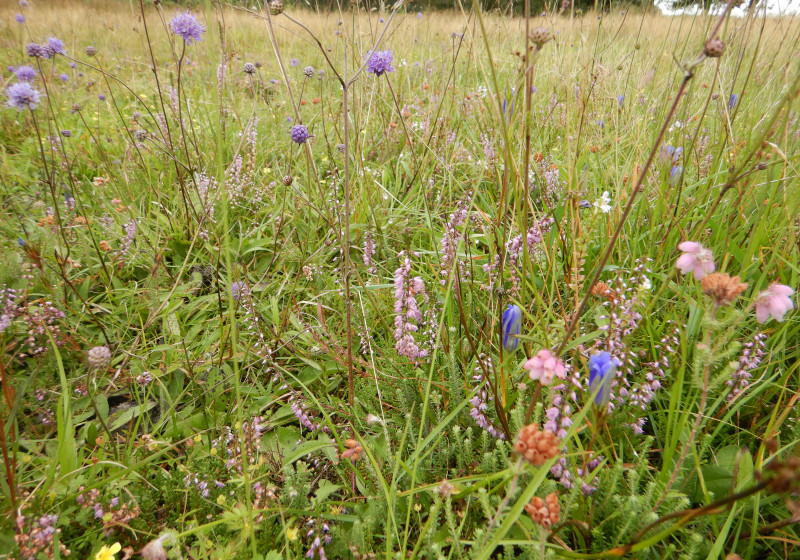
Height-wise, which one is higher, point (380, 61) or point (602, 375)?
point (380, 61)

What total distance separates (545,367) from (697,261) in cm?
30

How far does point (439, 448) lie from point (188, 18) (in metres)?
1.92

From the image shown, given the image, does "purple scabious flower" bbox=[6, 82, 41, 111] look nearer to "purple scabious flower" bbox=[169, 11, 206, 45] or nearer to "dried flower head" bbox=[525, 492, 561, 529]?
"purple scabious flower" bbox=[169, 11, 206, 45]

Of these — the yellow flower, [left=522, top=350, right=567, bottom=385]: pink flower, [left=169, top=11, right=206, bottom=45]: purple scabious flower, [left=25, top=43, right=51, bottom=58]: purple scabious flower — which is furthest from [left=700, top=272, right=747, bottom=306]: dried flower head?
[left=25, top=43, right=51, bottom=58]: purple scabious flower

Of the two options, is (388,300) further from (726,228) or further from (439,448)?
(726,228)

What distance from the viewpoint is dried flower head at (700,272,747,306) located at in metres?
0.57

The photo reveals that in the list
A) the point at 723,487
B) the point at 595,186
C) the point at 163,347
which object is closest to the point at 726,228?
the point at 595,186

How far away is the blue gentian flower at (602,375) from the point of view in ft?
2.64

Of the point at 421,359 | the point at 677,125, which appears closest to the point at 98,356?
the point at 421,359

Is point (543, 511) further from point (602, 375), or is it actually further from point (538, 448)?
point (602, 375)

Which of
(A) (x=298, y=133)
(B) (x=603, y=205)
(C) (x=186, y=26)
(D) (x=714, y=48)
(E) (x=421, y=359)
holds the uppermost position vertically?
(C) (x=186, y=26)

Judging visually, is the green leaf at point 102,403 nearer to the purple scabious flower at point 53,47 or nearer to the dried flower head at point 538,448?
the dried flower head at point 538,448

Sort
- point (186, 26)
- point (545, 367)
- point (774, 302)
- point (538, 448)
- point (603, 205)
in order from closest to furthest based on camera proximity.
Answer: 1. point (538, 448)
2. point (774, 302)
3. point (545, 367)
4. point (603, 205)
5. point (186, 26)

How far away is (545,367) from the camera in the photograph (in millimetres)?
729
